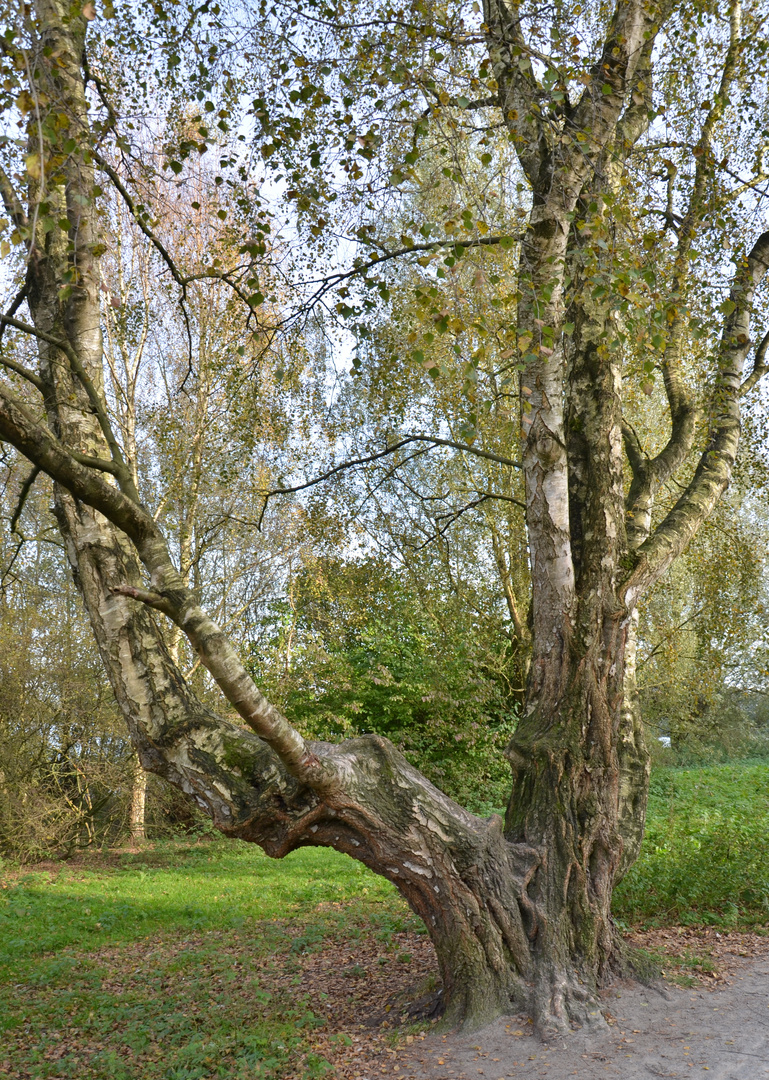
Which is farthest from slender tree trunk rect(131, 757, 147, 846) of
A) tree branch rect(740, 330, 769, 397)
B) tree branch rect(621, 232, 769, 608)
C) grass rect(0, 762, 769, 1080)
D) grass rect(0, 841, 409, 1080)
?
tree branch rect(740, 330, 769, 397)

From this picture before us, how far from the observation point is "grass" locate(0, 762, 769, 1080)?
4.52 metres

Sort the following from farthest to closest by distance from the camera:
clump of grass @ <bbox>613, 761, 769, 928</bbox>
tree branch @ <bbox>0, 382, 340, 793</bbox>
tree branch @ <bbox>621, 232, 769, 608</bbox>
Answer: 1. clump of grass @ <bbox>613, 761, 769, 928</bbox>
2. tree branch @ <bbox>621, 232, 769, 608</bbox>
3. tree branch @ <bbox>0, 382, 340, 793</bbox>

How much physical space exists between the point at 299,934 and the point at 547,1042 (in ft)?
10.9

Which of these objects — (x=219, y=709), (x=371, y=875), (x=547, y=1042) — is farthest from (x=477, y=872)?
(x=219, y=709)

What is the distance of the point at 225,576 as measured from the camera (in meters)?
14.7

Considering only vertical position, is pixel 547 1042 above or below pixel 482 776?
below

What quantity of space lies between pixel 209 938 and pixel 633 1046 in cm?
432

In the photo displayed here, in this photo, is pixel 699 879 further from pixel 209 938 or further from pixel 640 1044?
pixel 209 938

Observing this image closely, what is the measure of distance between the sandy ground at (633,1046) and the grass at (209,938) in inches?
29.3

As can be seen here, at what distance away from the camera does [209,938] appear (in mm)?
7188

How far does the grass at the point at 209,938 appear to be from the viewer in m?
4.52

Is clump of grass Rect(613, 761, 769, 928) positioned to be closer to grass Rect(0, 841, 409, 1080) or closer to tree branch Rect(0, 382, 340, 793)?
grass Rect(0, 841, 409, 1080)

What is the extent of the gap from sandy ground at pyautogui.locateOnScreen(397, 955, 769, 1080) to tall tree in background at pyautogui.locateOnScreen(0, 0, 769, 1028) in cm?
19

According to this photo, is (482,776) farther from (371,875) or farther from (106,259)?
(106,259)
